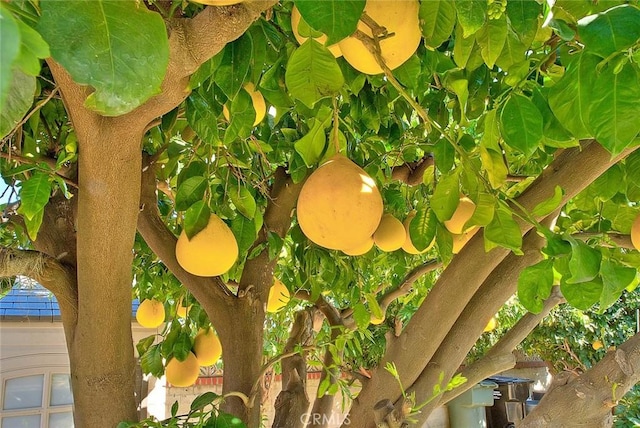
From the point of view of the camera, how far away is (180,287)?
214 cm

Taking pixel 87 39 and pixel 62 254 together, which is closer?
pixel 87 39

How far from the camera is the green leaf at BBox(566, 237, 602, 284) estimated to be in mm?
687

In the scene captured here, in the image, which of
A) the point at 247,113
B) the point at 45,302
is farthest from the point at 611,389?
the point at 45,302

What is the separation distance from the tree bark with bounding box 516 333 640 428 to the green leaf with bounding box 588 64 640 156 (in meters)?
1.40

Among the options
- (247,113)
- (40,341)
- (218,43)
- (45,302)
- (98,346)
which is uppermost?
(45,302)

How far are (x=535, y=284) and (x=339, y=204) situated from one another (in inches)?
11.6

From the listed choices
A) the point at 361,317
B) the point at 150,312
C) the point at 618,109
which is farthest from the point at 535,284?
the point at 150,312

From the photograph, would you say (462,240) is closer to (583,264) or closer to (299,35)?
(583,264)

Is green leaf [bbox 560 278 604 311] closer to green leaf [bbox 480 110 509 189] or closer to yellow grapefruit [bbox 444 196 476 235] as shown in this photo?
green leaf [bbox 480 110 509 189]

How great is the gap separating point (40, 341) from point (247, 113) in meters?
4.60

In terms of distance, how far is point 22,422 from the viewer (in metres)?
4.65

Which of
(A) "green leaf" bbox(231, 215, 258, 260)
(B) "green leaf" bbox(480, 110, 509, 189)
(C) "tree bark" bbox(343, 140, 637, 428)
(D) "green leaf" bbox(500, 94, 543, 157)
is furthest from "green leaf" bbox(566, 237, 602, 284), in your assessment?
(A) "green leaf" bbox(231, 215, 258, 260)

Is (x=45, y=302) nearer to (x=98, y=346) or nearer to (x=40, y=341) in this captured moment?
(x=40, y=341)

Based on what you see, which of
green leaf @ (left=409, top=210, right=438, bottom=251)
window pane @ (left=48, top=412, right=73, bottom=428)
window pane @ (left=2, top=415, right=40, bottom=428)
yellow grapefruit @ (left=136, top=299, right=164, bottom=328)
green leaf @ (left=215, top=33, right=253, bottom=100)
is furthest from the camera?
window pane @ (left=48, top=412, right=73, bottom=428)
